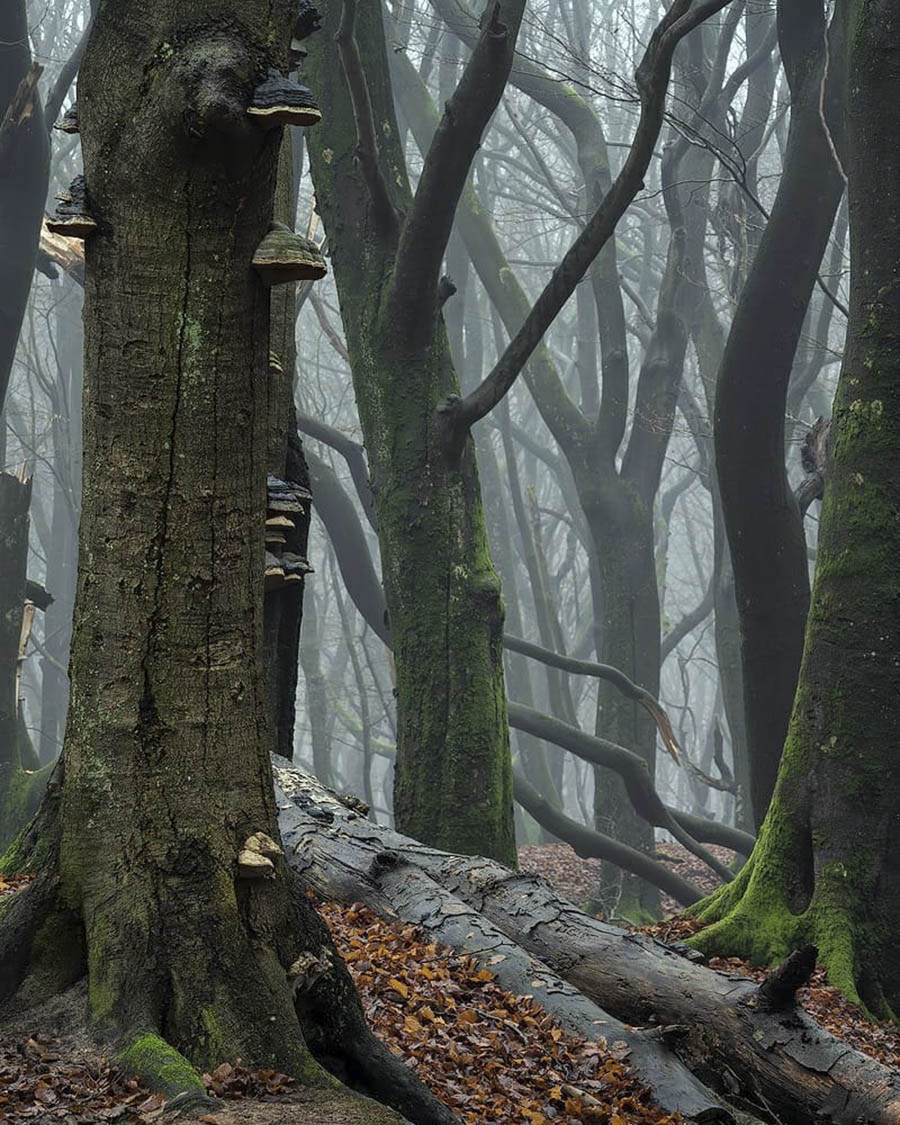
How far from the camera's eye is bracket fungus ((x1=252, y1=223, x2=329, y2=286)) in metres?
3.25

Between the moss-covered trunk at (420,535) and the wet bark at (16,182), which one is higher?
the wet bark at (16,182)

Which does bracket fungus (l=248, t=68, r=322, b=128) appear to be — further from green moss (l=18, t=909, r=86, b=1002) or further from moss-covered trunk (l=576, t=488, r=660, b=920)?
moss-covered trunk (l=576, t=488, r=660, b=920)

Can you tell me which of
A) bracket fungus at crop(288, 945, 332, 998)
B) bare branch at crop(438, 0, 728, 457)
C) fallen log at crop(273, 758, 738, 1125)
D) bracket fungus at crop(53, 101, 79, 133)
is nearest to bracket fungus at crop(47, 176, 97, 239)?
bracket fungus at crop(53, 101, 79, 133)

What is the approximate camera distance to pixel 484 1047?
14.2ft

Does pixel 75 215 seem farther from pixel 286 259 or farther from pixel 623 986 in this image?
pixel 623 986

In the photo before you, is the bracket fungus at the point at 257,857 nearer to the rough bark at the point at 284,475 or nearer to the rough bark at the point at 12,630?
the rough bark at the point at 284,475

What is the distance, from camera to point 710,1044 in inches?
188

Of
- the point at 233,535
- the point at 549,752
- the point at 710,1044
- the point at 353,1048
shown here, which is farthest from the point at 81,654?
the point at 549,752

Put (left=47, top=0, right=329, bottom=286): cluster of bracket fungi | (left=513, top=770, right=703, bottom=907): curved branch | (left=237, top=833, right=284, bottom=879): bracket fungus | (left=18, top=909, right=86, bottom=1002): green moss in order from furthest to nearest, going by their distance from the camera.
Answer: (left=513, top=770, right=703, bottom=907): curved branch, (left=18, top=909, right=86, bottom=1002): green moss, (left=237, top=833, right=284, bottom=879): bracket fungus, (left=47, top=0, right=329, bottom=286): cluster of bracket fungi

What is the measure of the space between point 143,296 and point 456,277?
18791 millimetres

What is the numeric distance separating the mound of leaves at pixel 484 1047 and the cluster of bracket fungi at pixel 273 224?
2730 millimetres

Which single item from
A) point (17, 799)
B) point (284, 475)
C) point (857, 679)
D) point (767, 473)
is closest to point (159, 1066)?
point (284, 475)

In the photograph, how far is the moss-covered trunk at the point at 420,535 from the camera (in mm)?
8516

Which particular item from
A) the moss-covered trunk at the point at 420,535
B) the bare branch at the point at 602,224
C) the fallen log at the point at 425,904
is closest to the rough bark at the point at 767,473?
the bare branch at the point at 602,224
